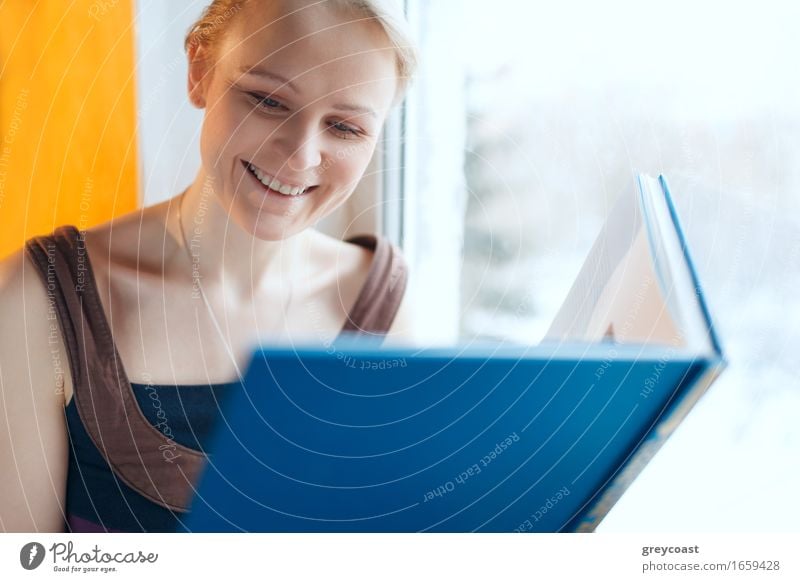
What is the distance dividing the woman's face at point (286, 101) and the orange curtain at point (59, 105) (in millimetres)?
53

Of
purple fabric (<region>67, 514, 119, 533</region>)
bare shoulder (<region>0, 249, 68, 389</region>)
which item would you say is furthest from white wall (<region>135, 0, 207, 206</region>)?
purple fabric (<region>67, 514, 119, 533</region>)

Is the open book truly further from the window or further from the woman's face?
the woman's face

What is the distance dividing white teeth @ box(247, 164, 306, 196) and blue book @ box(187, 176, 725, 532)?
0.34ft

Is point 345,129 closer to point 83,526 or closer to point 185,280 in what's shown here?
point 185,280

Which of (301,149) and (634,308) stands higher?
(301,149)

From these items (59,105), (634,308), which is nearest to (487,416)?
(634,308)

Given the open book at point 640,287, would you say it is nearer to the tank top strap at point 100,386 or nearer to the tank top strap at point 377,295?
the tank top strap at point 377,295

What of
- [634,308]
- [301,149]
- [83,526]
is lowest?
[83,526]

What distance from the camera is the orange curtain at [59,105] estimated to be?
487 millimetres

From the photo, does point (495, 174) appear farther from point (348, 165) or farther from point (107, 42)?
point (107, 42)

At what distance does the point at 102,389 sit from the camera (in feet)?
1.60

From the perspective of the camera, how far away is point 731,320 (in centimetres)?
56

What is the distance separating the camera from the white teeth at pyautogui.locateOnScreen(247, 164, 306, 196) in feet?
1.65

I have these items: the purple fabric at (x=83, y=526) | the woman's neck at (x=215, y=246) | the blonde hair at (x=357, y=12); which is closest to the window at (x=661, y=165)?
the blonde hair at (x=357, y=12)
